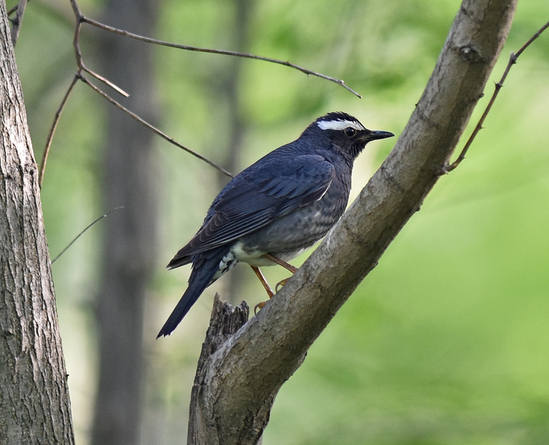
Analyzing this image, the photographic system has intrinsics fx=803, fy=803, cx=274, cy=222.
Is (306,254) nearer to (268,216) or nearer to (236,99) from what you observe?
(236,99)

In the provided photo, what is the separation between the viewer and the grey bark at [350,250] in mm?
3107

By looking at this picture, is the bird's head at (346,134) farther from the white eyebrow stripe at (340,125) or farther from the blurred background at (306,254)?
the blurred background at (306,254)

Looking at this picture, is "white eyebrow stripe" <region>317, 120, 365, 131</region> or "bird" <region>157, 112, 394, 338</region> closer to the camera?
"bird" <region>157, 112, 394, 338</region>

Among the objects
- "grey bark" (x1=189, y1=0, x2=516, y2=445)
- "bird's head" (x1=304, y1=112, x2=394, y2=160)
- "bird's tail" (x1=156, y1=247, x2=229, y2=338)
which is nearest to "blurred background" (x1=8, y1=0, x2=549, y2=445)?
"bird's head" (x1=304, y1=112, x2=394, y2=160)

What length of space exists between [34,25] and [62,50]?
78 cm

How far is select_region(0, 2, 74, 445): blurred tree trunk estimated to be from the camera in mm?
3660

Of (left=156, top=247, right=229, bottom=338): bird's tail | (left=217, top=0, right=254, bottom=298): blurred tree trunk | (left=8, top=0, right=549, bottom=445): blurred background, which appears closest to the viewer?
(left=156, top=247, right=229, bottom=338): bird's tail

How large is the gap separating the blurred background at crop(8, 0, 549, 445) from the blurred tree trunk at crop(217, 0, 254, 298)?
0.03 metres

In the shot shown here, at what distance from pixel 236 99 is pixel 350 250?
7025mm

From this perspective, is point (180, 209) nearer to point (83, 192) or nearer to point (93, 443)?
point (83, 192)

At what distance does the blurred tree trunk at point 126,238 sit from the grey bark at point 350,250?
4493 mm

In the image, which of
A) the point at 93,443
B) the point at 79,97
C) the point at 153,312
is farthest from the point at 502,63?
the point at 79,97

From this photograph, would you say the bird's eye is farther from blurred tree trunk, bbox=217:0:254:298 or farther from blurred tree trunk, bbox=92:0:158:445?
blurred tree trunk, bbox=217:0:254:298

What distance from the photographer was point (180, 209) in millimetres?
13328
